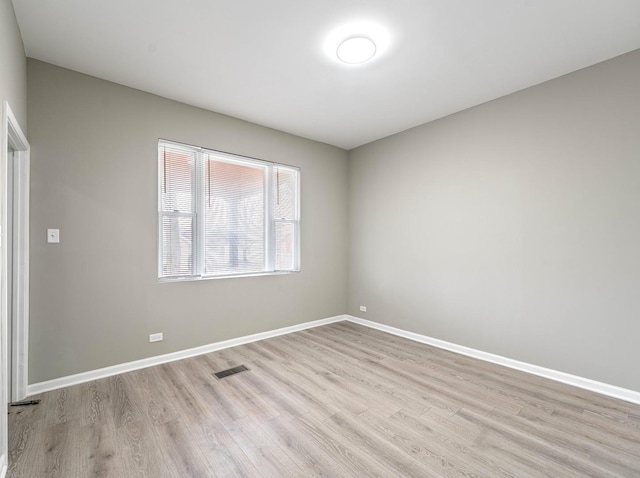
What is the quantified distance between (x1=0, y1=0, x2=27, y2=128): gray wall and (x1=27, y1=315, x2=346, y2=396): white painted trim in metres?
2.22

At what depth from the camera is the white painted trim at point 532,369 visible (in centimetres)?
253

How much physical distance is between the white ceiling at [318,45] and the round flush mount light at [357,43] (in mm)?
47

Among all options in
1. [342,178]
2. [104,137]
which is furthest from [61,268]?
[342,178]

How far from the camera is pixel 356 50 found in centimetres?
246

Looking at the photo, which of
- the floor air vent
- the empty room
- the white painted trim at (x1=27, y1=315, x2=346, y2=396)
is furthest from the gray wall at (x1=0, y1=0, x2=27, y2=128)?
the floor air vent

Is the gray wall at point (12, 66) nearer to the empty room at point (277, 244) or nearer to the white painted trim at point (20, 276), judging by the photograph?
the empty room at point (277, 244)

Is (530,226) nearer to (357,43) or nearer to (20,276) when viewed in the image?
(357,43)

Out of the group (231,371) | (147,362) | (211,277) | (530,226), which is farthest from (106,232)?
(530,226)

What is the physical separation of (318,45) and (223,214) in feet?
7.29

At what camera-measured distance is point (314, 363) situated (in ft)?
10.7

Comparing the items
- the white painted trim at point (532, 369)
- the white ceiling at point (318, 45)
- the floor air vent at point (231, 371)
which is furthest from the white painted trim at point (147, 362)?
the white ceiling at point (318, 45)

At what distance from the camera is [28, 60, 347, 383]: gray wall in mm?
2643

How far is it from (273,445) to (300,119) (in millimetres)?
3547

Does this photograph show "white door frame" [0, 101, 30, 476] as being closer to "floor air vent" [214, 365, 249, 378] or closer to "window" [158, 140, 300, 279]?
"window" [158, 140, 300, 279]
